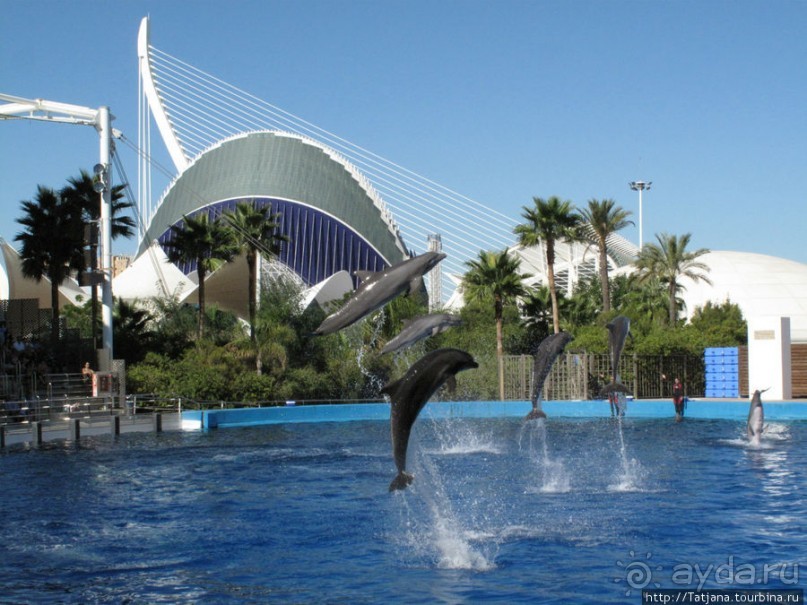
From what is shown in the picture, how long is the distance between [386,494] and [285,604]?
5686 millimetres

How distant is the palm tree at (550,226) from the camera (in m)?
40.1

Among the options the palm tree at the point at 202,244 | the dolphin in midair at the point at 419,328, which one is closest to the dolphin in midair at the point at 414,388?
the dolphin in midair at the point at 419,328

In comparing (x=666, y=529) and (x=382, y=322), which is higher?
(x=382, y=322)

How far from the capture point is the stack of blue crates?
34.2m

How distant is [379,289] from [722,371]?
2800 centimetres

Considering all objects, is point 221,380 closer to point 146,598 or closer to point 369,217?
point 146,598

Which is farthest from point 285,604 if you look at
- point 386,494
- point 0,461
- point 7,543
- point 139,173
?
point 139,173

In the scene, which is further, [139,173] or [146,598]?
[139,173]

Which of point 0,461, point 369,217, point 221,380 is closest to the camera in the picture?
point 0,461

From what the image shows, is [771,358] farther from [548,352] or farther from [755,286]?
[755,286]

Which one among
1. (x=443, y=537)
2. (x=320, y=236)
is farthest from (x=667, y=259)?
(x=443, y=537)

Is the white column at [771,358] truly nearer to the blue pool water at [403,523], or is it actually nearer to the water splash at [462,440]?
the water splash at [462,440]

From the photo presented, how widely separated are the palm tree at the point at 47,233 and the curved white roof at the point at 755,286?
4010 centimetres

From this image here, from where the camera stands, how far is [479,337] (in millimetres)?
39812
